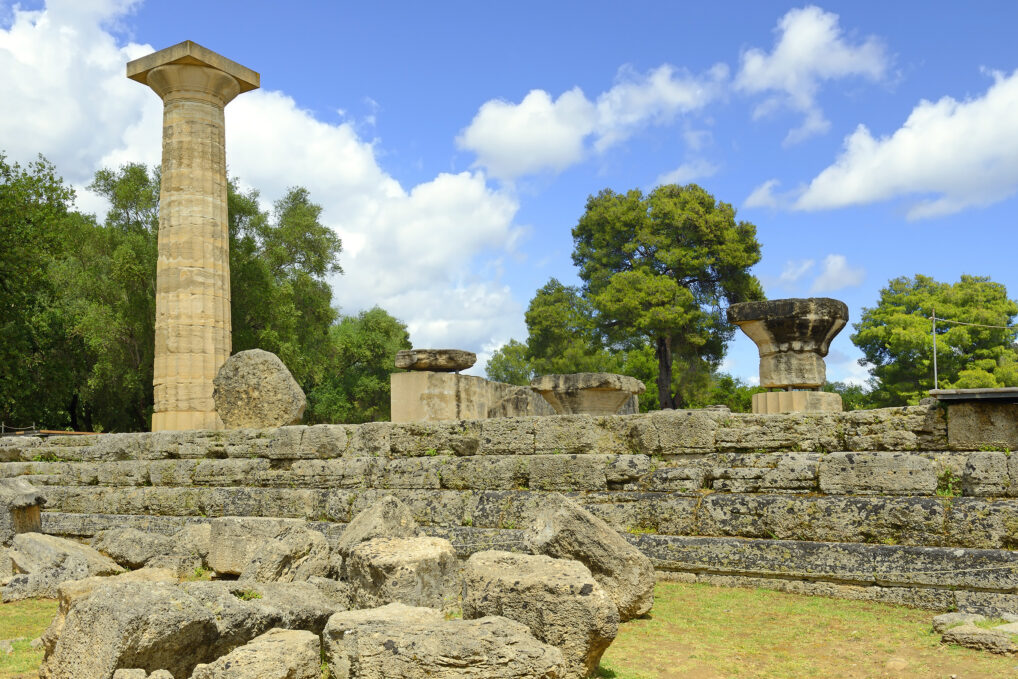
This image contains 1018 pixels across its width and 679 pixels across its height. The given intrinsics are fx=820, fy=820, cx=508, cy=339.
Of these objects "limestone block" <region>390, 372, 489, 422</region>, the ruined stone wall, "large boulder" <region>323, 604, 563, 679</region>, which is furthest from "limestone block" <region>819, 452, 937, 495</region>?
"limestone block" <region>390, 372, 489, 422</region>

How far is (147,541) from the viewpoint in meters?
7.72

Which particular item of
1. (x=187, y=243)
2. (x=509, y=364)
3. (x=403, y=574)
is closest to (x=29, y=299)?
(x=187, y=243)

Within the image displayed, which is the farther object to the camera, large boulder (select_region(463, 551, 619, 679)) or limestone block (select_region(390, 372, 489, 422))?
limestone block (select_region(390, 372, 489, 422))

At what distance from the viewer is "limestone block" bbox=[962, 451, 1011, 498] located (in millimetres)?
5441

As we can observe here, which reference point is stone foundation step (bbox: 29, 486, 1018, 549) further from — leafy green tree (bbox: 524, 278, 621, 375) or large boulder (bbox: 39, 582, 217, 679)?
leafy green tree (bbox: 524, 278, 621, 375)

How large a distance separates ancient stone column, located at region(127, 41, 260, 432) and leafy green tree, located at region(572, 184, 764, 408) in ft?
62.6

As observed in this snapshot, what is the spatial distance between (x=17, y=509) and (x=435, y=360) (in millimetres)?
4987

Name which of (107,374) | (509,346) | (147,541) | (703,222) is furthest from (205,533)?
(509,346)

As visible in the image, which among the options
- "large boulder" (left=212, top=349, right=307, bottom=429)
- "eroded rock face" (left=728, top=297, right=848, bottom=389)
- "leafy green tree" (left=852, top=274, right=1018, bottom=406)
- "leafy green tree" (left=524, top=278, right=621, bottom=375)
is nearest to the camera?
"large boulder" (left=212, top=349, right=307, bottom=429)

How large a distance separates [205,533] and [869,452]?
19.6ft

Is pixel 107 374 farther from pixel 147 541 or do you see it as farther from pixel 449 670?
pixel 449 670

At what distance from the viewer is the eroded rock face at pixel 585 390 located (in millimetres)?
11383

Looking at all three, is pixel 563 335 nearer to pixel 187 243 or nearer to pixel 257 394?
pixel 187 243

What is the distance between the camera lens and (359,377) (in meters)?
37.6
